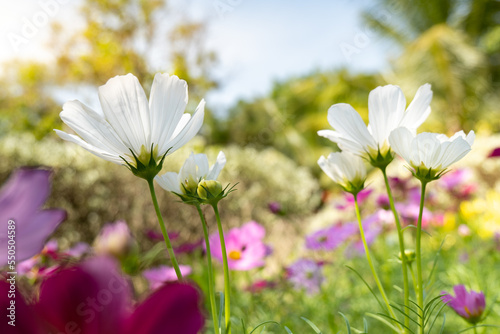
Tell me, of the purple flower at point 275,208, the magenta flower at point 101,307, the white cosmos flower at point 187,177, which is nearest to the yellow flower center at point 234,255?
the purple flower at point 275,208

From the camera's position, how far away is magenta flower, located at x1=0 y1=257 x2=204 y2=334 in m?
0.16

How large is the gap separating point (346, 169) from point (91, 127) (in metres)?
0.28

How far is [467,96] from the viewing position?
9719mm

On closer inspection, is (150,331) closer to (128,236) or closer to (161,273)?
(128,236)

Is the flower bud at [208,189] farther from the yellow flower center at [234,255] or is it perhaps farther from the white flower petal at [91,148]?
the yellow flower center at [234,255]

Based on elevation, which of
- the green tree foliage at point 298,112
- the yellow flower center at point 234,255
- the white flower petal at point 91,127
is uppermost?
the green tree foliage at point 298,112

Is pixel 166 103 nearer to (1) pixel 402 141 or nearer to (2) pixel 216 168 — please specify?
(2) pixel 216 168

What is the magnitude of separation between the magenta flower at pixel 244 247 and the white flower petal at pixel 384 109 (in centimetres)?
48

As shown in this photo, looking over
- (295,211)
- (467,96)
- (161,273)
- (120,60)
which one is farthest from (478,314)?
(467,96)

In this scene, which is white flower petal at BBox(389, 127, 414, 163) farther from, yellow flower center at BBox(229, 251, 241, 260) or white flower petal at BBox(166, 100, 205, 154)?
yellow flower center at BBox(229, 251, 241, 260)

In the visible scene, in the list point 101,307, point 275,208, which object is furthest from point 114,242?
point 275,208

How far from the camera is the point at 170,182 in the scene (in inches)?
17.2

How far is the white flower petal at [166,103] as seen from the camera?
37 cm

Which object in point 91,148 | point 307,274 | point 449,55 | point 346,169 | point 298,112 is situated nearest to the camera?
point 91,148
